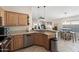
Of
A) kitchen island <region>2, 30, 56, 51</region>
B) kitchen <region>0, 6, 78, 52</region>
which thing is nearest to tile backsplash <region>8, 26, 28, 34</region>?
kitchen <region>0, 6, 78, 52</region>

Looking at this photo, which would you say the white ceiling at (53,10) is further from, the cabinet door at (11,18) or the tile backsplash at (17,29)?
the tile backsplash at (17,29)

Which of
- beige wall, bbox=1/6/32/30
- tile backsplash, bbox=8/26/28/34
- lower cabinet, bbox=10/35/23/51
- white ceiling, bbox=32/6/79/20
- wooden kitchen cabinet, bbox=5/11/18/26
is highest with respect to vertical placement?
beige wall, bbox=1/6/32/30

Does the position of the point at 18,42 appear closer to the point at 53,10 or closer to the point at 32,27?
the point at 32,27

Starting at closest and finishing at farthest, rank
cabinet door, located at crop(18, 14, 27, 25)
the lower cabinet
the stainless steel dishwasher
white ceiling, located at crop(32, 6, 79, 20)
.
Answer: white ceiling, located at crop(32, 6, 79, 20)
the lower cabinet
the stainless steel dishwasher
cabinet door, located at crop(18, 14, 27, 25)

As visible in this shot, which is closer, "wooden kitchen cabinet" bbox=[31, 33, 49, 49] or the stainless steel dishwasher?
the stainless steel dishwasher

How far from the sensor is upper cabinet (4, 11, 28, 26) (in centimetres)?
408

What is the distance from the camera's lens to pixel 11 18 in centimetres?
427

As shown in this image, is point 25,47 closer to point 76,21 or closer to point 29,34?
point 29,34

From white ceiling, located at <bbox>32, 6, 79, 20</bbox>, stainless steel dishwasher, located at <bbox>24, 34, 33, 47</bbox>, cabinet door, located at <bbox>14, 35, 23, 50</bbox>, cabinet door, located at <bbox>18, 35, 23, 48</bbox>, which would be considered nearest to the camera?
white ceiling, located at <bbox>32, 6, 79, 20</bbox>

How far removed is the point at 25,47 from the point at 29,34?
0.66 metres

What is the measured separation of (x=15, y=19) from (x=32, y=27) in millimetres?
1339

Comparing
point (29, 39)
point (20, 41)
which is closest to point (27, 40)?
point (29, 39)

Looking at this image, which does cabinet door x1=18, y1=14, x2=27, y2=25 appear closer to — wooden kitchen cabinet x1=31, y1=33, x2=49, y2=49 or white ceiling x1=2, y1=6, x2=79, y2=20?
white ceiling x1=2, y1=6, x2=79, y2=20

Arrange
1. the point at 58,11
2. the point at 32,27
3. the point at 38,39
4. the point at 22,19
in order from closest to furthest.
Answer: the point at 58,11
the point at 22,19
the point at 38,39
the point at 32,27
